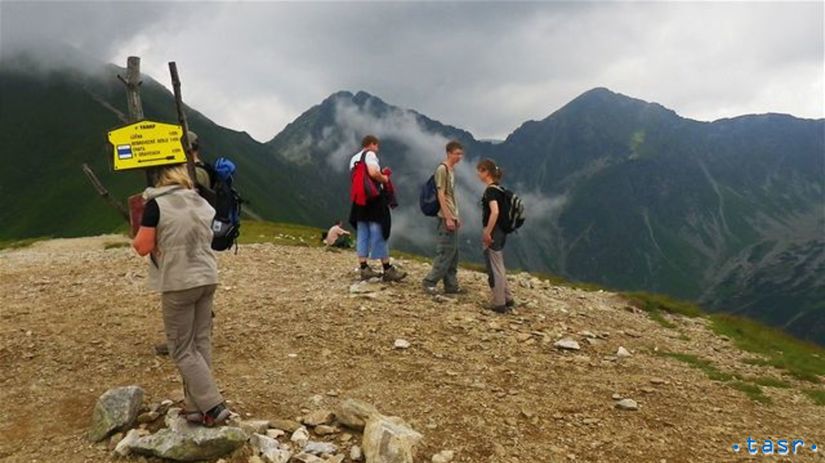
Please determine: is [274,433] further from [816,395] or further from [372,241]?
[816,395]

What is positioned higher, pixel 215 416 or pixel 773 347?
pixel 215 416

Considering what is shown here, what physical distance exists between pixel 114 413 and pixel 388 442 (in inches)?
133

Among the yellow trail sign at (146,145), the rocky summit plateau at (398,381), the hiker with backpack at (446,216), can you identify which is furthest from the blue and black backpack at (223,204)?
the hiker with backpack at (446,216)

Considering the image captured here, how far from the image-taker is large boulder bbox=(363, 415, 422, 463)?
6.56m

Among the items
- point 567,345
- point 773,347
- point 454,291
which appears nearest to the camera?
point 567,345

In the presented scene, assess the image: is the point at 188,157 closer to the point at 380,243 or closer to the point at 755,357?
the point at 380,243

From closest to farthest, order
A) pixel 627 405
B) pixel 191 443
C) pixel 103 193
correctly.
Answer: pixel 191 443 < pixel 627 405 < pixel 103 193

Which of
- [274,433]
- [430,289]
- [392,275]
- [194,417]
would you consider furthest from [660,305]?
[194,417]

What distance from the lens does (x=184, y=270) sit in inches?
262

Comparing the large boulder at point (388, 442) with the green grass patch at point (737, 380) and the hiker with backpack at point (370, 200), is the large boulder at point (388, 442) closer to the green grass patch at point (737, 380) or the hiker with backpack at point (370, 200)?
the green grass patch at point (737, 380)

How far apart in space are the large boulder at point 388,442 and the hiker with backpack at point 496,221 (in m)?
6.39

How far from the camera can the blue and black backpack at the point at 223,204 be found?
9273 millimetres

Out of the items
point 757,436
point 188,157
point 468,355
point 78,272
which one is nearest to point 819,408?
point 757,436

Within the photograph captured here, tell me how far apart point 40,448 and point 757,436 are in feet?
29.3
